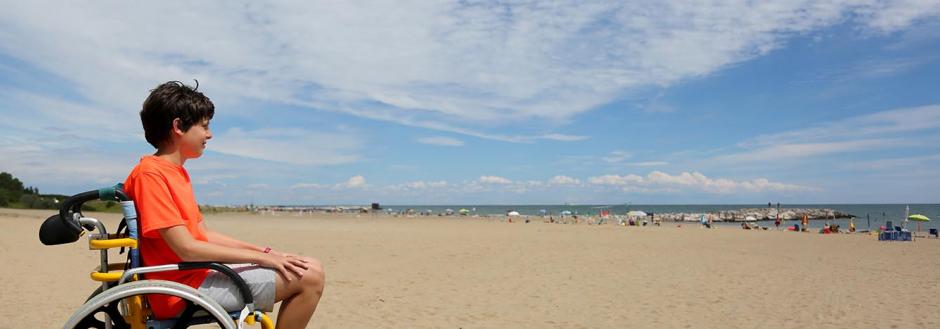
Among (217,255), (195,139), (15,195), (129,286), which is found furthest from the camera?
(15,195)

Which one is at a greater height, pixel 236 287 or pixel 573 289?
pixel 236 287

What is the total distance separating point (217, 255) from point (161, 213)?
304mm

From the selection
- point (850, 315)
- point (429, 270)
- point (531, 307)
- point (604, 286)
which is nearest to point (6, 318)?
point (531, 307)

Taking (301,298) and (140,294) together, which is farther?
(301,298)

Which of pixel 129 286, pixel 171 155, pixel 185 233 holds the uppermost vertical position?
pixel 171 155

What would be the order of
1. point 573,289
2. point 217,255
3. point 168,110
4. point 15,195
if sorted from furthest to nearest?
1. point 15,195
2. point 573,289
3. point 168,110
4. point 217,255

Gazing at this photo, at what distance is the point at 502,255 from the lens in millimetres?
15461

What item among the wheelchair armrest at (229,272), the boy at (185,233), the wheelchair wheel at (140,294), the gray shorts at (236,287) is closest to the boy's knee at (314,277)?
the boy at (185,233)

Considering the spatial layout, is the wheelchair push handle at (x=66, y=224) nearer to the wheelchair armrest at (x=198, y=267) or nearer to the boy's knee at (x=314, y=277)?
the wheelchair armrest at (x=198, y=267)

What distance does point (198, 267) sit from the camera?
2.69m

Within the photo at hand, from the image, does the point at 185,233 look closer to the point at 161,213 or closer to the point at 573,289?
the point at 161,213

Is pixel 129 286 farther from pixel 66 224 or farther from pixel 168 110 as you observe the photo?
pixel 168 110

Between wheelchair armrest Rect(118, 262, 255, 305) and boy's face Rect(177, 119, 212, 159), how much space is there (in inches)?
23.4

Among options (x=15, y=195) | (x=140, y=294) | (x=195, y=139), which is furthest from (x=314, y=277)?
(x=15, y=195)
